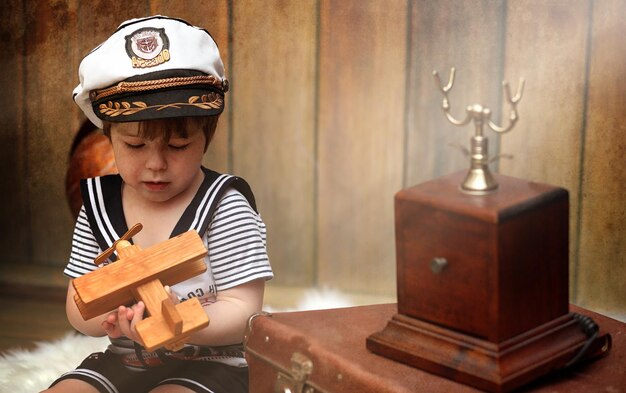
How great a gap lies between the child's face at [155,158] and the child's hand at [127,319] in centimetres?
20

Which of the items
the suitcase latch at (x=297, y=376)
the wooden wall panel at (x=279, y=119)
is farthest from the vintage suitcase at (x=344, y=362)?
the wooden wall panel at (x=279, y=119)

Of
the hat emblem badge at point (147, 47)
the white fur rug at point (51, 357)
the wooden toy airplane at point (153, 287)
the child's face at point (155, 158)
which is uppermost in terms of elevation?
the hat emblem badge at point (147, 47)

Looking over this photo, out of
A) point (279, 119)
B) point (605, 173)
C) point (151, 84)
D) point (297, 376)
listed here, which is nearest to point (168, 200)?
point (151, 84)

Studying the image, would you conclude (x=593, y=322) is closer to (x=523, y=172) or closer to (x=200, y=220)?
(x=523, y=172)

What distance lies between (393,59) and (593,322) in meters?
0.65

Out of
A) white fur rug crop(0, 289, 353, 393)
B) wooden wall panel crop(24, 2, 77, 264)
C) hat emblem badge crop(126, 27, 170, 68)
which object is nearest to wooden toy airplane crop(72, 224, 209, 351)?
hat emblem badge crop(126, 27, 170, 68)

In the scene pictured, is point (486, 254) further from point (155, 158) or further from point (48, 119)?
point (48, 119)

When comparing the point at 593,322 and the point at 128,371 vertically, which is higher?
the point at 593,322

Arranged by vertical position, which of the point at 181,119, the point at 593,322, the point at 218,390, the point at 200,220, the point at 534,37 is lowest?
the point at 218,390

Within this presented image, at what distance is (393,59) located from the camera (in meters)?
1.81

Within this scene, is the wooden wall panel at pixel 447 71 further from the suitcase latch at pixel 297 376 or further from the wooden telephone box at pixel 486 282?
the suitcase latch at pixel 297 376

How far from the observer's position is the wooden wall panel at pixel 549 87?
1687 millimetres

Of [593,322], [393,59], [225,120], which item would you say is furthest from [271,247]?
[593,322]

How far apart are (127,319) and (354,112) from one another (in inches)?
28.1
